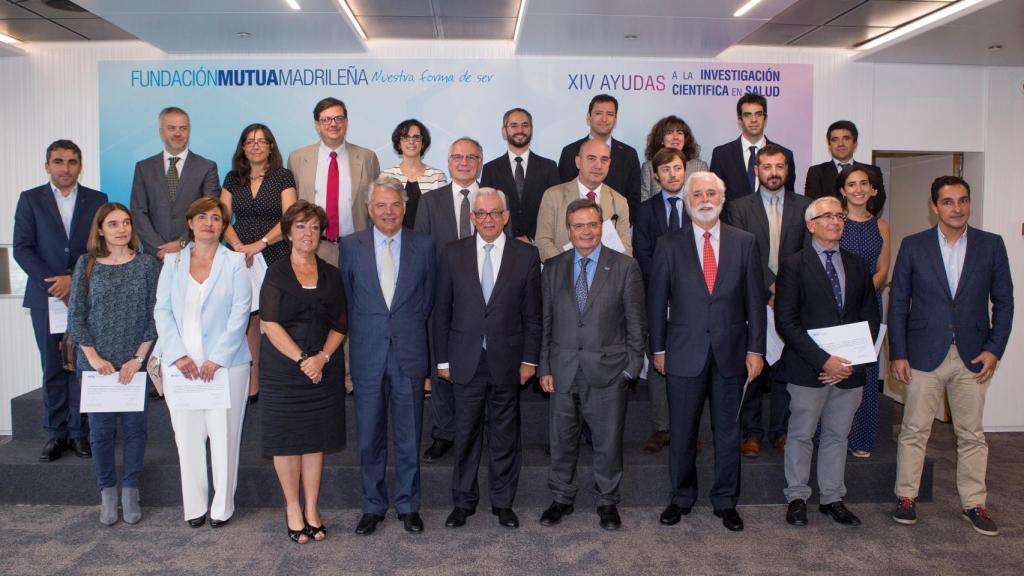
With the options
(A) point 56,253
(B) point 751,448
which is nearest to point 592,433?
(B) point 751,448

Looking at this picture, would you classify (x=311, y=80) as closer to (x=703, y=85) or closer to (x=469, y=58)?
(x=469, y=58)

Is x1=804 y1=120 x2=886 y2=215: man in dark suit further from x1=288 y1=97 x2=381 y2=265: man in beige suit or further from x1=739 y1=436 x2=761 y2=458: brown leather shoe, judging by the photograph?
x1=288 y1=97 x2=381 y2=265: man in beige suit

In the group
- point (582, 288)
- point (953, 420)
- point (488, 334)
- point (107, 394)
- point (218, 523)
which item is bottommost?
point (218, 523)

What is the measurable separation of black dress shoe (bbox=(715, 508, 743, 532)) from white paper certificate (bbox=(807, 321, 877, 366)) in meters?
1.01

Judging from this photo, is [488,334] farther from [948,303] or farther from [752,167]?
[948,303]

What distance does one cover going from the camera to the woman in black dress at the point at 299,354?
3.73 metres

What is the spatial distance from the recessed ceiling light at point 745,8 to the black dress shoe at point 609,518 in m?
3.40

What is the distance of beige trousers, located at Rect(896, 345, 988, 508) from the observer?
409 centimetres

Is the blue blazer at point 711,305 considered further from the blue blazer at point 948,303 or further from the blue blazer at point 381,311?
the blue blazer at point 381,311

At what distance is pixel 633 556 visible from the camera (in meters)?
3.75

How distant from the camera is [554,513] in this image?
414 cm

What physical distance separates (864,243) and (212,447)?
392 centimetres

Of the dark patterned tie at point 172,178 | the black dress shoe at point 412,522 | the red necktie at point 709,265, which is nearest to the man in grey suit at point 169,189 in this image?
the dark patterned tie at point 172,178

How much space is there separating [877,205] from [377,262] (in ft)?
10.7
